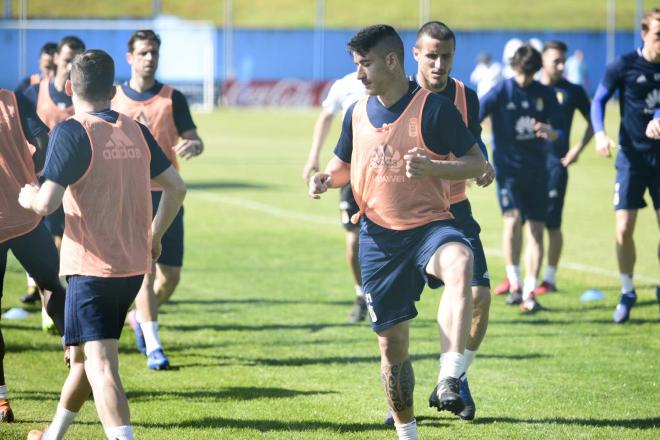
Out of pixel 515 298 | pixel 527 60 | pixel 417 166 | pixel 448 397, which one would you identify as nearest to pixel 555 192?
pixel 515 298

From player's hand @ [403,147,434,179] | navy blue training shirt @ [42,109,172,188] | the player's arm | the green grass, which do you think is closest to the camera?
navy blue training shirt @ [42,109,172,188]

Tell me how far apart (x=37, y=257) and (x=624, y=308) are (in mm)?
5640

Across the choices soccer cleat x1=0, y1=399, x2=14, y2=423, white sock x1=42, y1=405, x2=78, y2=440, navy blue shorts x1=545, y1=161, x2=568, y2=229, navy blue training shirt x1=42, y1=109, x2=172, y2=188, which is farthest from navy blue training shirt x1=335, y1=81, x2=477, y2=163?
navy blue shorts x1=545, y1=161, x2=568, y2=229

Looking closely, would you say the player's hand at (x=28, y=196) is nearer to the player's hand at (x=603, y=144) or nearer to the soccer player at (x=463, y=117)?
the soccer player at (x=463, y=117)

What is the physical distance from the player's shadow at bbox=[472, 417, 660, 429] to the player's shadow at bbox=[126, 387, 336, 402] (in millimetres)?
1257

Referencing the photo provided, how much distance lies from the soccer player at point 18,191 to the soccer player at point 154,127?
1319 mm

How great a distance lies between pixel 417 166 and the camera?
5605mm

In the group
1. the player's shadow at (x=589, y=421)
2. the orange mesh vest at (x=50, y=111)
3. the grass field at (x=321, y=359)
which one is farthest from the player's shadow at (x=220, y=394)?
the orange mesh vest at (x=50, y=111)

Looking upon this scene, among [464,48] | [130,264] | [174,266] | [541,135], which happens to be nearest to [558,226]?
[541,135]

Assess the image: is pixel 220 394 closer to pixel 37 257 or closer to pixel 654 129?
pixel 37 257

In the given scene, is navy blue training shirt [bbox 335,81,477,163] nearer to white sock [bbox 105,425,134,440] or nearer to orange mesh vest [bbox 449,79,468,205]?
orange mesh vest [bbox 449,79,468,205]

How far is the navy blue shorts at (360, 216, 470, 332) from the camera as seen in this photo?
5.93m

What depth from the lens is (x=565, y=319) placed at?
410 inches

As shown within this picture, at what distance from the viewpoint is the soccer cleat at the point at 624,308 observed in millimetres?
10211
